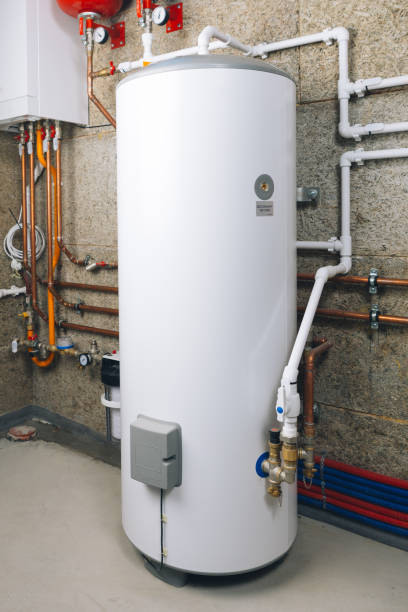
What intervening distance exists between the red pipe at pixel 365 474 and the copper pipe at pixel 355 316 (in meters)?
0.60

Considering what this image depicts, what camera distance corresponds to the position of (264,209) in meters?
1.71

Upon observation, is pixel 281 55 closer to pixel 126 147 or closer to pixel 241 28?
pixel 241 28

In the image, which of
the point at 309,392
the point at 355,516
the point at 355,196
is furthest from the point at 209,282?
the point at 355,516

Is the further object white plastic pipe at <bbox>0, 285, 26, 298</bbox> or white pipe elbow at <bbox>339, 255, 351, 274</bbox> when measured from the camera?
white plastic pipe at <bbox>0, 285, 26, 298</bbox>

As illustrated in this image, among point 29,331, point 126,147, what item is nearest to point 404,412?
point 126,147

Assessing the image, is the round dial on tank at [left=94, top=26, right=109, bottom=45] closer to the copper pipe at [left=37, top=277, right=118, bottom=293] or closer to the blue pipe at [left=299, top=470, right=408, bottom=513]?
the copper pipe at [left=37, top=277, right=118, bottom=293]

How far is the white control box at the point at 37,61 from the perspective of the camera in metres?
2.64

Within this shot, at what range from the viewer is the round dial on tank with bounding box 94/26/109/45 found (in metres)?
2.65

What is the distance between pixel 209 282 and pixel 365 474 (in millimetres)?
1075

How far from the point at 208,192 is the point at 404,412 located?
1155 mm

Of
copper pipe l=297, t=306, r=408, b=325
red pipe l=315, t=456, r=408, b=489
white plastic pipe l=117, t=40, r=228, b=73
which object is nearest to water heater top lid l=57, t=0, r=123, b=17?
white plastic pipe l=117, t=40, r=228, b=73

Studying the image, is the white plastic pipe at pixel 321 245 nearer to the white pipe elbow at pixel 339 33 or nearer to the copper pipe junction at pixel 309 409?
the copper pipe junction at pixel 309 409

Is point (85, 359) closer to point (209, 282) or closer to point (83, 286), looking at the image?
point (83, 286)

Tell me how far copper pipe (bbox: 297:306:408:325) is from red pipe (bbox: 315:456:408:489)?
1.98 feet
